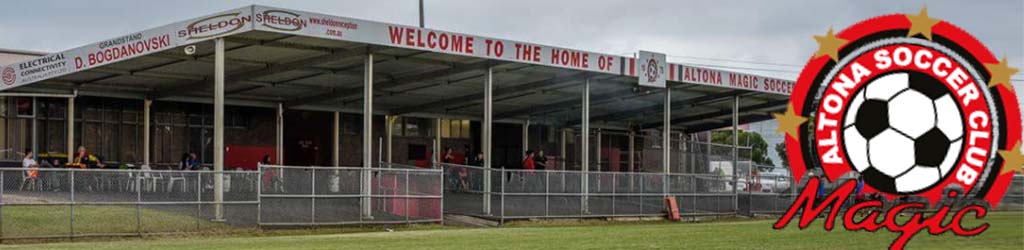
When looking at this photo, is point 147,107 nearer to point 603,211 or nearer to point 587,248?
point 603,211

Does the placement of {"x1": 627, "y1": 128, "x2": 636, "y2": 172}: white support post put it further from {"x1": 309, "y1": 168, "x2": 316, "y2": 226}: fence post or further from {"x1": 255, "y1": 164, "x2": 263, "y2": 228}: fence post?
{"x1": 255, "y1": 164, "x2": 263, "y2": 228}: fence post

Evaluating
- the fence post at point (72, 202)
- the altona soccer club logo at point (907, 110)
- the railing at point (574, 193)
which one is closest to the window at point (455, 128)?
the railing at point (574, 193)

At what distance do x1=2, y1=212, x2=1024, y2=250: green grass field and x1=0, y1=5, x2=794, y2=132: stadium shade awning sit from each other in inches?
177

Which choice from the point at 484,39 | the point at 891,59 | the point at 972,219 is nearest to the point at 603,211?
the point at 484,39

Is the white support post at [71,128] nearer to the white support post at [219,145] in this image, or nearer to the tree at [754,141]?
the white support post at [219,145]

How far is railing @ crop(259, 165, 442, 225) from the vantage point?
88.8 ft

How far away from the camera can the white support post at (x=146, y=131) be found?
39.6 meters

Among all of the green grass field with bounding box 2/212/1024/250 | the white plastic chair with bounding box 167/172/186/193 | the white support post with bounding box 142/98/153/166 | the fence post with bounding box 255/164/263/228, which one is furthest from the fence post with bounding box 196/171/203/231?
the white support post with bounding box 142/98/153/166

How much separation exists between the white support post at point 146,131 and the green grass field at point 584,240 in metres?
14.9

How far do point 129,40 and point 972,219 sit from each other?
21771 millimetres

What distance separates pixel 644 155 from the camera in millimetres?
51812

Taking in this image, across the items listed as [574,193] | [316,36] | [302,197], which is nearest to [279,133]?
[574,193]

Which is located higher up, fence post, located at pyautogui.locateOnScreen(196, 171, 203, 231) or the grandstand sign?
the grandstand sign

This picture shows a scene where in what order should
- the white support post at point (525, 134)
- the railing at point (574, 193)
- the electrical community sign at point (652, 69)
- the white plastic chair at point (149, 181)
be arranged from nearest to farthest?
the white plastic chair at point (149, 181) < the railing at point (574, 193) < the electrical community sign at point (652, 69) < the white support post at point (525, 134)
